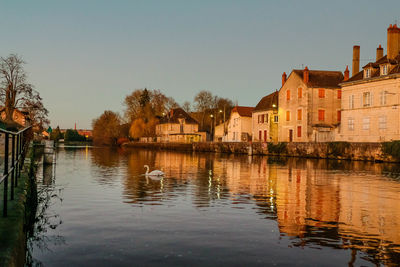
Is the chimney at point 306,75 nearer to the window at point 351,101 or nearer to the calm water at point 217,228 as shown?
the window at point 351,101

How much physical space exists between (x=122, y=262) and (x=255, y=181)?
48.4ft

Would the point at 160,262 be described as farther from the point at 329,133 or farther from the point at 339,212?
the point at 329,133

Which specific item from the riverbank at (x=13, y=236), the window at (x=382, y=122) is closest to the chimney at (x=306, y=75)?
the window at (x=382, y=122)

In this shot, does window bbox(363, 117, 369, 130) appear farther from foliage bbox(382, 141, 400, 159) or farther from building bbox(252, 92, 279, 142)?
building bbox(252, 92, 279, 142)

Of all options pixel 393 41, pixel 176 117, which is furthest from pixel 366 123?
pixel 176 117

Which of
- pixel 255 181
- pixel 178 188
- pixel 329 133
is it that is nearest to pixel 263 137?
pixel 329 133

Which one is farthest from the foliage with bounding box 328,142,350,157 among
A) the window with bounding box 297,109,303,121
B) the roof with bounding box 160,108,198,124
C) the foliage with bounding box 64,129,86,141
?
the foliage with bounding box 64,129,86,141

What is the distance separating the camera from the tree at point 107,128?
11326cm

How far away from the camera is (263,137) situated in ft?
219

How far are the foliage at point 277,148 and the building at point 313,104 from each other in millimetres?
4477

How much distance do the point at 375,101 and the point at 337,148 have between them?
21.0 feet

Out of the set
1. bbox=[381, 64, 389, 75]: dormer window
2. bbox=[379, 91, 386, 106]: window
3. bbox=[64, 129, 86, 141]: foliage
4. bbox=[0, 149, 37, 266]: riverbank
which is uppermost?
bbox=[381, 64, 389, 75]: dormer window

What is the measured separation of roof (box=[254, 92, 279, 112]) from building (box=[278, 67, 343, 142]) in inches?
257

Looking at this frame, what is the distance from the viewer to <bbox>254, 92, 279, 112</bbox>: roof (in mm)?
65850
